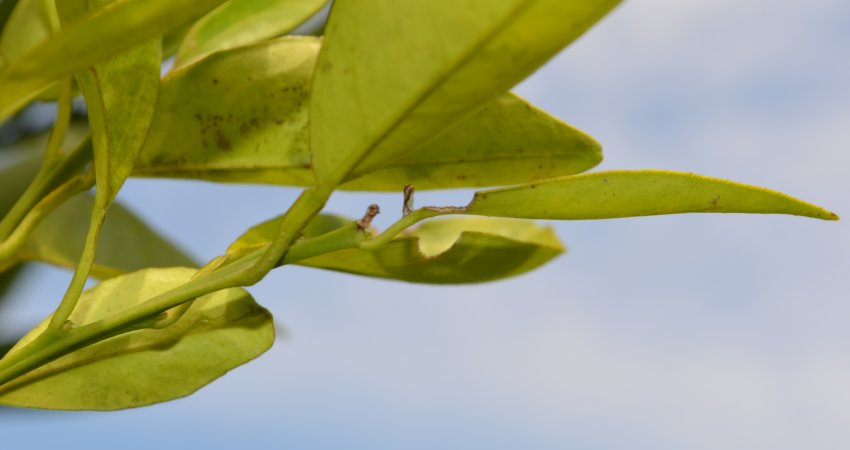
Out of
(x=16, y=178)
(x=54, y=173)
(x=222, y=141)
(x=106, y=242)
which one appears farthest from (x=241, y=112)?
(x=16, y=178)

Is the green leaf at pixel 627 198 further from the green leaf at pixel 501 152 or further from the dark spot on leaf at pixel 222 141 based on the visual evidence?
the dark spot on leaf at pixel 222 141

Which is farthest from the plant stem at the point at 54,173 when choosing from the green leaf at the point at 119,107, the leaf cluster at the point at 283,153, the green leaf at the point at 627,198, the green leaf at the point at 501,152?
the green leaf at the point at 627,198

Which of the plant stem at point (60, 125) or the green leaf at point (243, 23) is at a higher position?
the green leaf at point (243, 23)

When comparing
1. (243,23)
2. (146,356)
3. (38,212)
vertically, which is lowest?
(146,356)

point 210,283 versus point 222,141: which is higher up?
point 222,141

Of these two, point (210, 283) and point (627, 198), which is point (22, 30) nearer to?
point (210, 283)

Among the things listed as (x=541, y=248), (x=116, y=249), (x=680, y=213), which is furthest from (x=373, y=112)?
(x=116, y=249)
